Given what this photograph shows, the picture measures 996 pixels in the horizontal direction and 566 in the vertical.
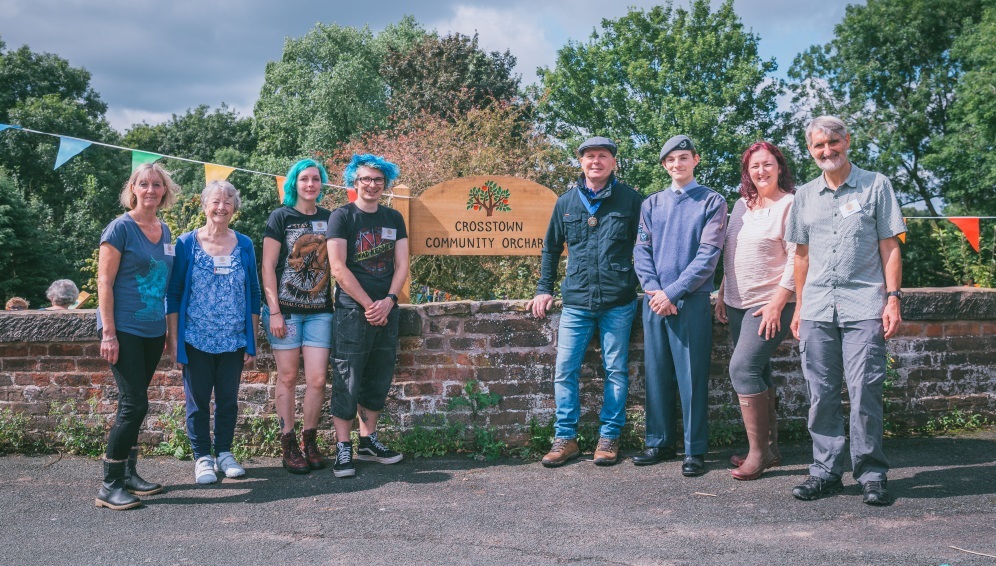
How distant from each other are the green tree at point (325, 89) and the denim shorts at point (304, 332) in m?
26.9

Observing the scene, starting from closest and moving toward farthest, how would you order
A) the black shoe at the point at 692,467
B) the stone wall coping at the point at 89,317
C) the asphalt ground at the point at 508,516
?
1. the asphalt ground at the point at 508,516
2. the black shoe at the point at 692,467
3. the stone wall coping at the point at 89,317

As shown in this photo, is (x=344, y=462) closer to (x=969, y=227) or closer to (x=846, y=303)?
(x=846, y=303)

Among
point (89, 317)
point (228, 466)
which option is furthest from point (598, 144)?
point (89, 317)

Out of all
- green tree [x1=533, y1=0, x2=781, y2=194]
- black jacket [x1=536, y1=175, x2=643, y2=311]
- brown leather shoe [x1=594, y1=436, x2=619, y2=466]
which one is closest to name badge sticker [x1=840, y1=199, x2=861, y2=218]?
black jacket [x1=536, y1=175, x2=643, y2=311]

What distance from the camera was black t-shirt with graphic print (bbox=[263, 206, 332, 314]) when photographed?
4.30 meters

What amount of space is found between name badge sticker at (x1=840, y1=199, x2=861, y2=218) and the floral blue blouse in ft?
10.8

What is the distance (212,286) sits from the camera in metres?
4.18

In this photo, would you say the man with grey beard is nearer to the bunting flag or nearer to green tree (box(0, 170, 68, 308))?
the bunting flag

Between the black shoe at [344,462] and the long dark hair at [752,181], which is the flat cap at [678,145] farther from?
the black shoe at [344,462]

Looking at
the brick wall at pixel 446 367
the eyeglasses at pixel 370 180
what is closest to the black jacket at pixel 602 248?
the brick wall at pixel 446 367

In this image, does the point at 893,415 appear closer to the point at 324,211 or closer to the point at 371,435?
the point at 371,435

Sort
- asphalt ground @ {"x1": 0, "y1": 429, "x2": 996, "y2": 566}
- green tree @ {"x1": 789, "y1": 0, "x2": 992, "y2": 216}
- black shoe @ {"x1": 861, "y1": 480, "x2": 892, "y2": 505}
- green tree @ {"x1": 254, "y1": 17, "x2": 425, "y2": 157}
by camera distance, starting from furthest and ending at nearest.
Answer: green tree @ {"x1": 254, "y1": 17, "x2": 425, "y2": 157} → green tree @ {"x1": 789, "y1": 0, "x2": 992, "y2": 216} → black shoe @ {"x1": 861, "y1": 480, "x2": 892, "y2": 505} → asphalt ground @ {"x1": 0, "y1": 429, "x2": 996, "y2": 566}

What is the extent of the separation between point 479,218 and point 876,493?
9.91 feet

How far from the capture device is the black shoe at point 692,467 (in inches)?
160
